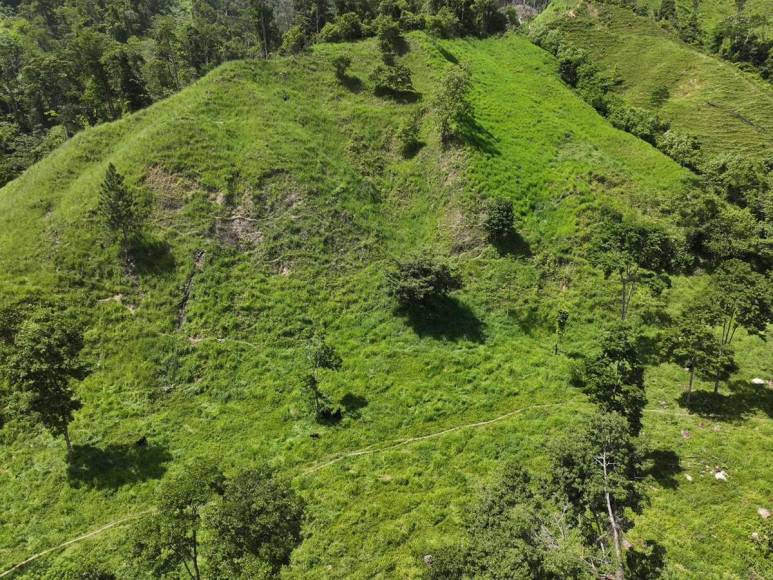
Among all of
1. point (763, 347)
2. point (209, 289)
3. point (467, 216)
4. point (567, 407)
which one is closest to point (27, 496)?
point (209, 289)

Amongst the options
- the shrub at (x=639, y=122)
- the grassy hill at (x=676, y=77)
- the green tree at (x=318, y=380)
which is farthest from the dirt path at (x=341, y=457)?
the grassy hill at (x=676, y=77)

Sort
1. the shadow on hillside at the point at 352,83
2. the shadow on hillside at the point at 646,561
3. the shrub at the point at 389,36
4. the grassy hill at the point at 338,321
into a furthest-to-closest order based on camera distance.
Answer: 1. the shrub at the point at 389,36
2. the shadow on hillside at the point at 352,83
3. the grassy hill at the point at 338,321
4. the shadow on hillside at the point at 646,561

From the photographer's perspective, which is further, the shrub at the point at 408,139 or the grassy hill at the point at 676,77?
the grassy hill at the point at 676,77

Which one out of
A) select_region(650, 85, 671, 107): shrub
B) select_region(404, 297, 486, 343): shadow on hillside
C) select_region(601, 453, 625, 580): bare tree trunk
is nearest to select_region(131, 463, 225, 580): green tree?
select_region(601, 453, 625, 580): bare tree trunk

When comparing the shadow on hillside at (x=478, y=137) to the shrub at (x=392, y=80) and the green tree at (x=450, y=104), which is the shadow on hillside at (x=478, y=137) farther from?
the shrub at (x=392, y=80)

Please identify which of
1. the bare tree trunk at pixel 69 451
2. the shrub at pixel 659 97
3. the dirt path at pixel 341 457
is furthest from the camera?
the shrub at pixel 659 97

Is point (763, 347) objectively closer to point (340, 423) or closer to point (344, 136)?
point (340, 423)

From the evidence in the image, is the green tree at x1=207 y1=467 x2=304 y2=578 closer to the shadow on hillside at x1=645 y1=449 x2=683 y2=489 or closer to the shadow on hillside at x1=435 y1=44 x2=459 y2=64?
the shadow on hillside at x1=645 y1=449 x2=683 y2=489
